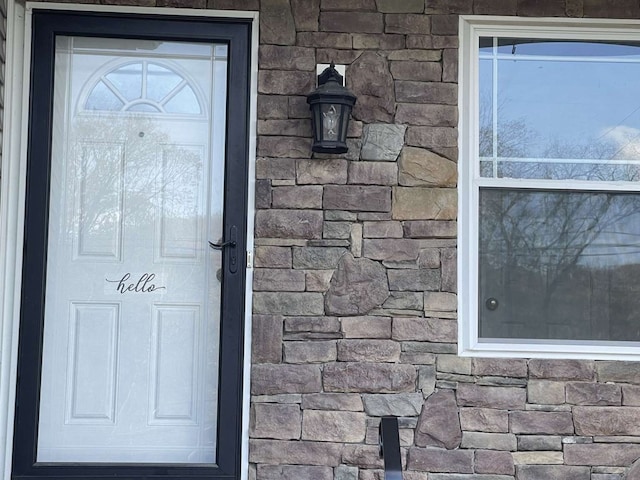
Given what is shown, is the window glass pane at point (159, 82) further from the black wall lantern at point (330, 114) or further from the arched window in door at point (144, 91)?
the black wall lantern at point (330, 114)

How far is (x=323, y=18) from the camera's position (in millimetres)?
2910

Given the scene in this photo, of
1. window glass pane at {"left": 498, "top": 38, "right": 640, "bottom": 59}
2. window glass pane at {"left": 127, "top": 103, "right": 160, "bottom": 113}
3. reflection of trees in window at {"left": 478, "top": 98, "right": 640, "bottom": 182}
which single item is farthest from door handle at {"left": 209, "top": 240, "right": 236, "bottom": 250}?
window glass pane at {"left": 498, "top": 38, "right": 640, "bottom": 59}

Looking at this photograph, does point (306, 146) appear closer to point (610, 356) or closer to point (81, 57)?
point (81, 57)

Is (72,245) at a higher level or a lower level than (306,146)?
lower

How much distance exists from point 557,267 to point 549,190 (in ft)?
1.11

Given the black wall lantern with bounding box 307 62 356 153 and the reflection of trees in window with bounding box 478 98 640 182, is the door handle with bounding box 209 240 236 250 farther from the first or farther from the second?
the reflection of trees in window with bounding box 478 98 640 182

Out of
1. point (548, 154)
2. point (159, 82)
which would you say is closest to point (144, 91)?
point (159, 82)

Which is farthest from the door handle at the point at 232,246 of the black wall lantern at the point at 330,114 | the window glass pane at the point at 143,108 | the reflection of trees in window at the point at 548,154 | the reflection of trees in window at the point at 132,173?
the reflection of trees in window at the point at 548,154

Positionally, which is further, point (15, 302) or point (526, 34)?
point (526, 34)

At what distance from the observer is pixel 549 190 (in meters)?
2.89

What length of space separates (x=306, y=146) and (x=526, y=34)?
3.65ft

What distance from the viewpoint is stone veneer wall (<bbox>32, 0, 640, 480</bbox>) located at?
2783 millimetres

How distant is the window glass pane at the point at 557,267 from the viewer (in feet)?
9.41

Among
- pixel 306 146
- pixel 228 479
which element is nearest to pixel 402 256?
pixel 306 146
